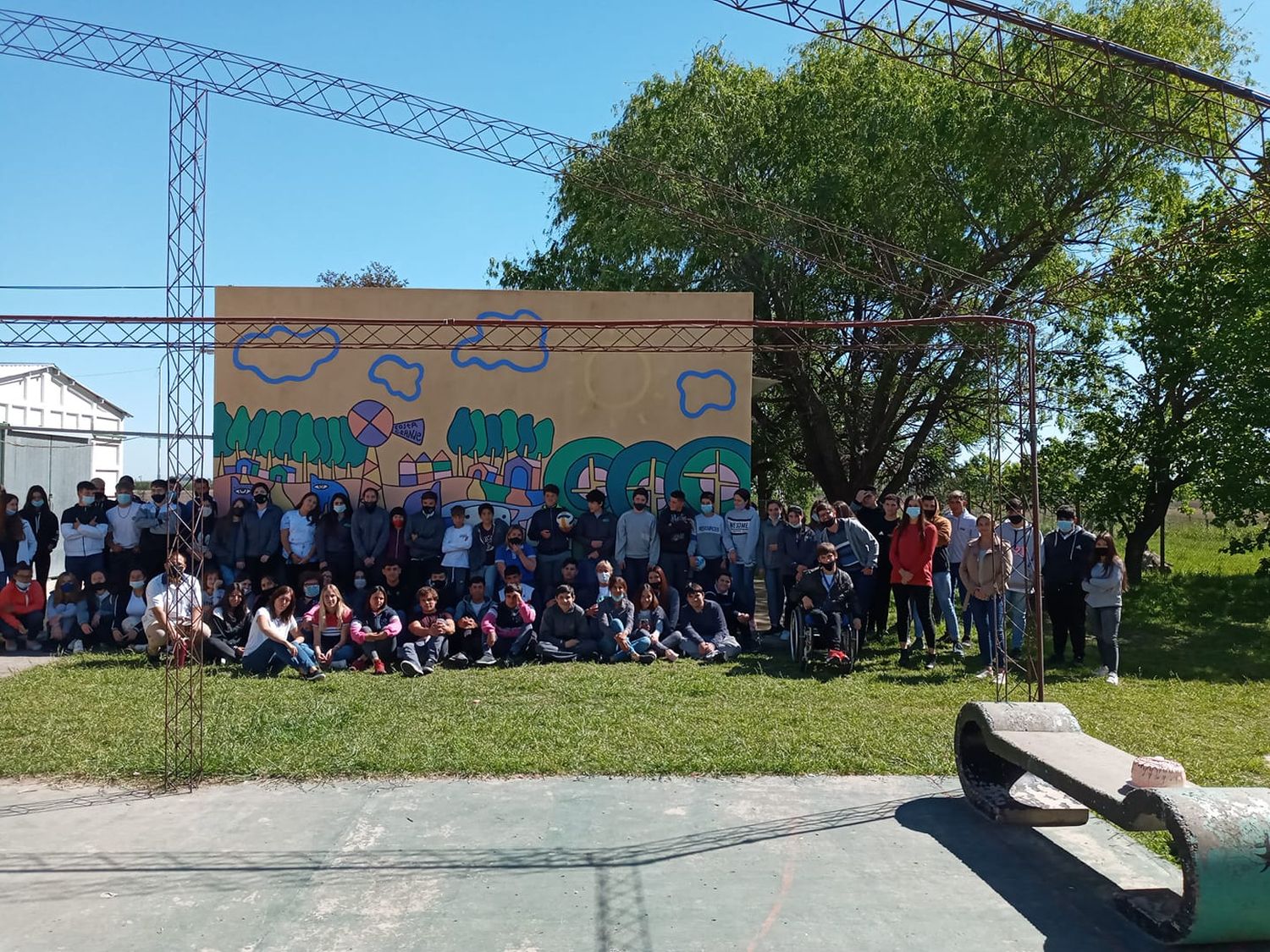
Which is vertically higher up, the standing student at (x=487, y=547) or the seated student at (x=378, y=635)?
the standing student at (x=487, y=547)

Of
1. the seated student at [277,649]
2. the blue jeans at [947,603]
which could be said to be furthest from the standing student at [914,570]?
the seated student at [277,649]

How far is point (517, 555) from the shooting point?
12688 millimetres

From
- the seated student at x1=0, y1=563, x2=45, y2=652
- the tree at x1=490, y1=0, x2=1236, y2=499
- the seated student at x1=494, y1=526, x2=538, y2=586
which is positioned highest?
the tree at x1=490, y1=0, x2=1236, y2=499

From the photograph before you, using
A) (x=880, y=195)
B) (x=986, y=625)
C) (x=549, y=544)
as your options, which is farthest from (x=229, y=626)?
(x=880, y=195)

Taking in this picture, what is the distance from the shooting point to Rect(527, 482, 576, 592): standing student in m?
12.8

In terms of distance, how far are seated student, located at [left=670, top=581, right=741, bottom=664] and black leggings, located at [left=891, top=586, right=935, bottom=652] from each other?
6.44ft

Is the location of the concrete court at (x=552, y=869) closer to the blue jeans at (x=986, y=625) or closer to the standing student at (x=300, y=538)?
the blue jeans at (x=986, y=625)

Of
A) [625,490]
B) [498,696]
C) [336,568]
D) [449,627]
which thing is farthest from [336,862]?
[625,490]

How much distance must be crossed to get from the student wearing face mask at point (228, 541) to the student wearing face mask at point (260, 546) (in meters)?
0.06

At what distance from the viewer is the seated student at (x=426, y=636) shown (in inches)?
423

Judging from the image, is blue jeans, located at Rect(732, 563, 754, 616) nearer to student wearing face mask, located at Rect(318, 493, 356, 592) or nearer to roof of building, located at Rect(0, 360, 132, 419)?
student wearing face mask, located at Rect(318, 493, 356, 592)

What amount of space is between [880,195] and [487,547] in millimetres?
9583

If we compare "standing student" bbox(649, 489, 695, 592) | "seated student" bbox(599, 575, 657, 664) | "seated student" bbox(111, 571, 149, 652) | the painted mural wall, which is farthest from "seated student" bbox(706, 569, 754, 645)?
"seated student" bbox(111, 571, 149, 652)

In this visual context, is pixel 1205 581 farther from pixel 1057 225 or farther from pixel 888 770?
pixel 888 770
